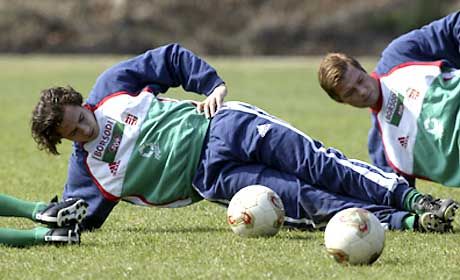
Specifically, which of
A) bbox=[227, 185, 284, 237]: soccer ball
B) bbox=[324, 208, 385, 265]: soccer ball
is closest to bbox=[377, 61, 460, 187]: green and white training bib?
bbox=[227, 185, 284, 237]: soccer ball

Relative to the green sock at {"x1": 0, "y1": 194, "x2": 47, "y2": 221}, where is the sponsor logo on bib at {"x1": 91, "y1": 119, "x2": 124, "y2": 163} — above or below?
above

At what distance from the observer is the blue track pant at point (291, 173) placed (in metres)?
7.33

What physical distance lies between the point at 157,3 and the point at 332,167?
3924cm

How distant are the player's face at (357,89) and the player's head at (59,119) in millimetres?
1847

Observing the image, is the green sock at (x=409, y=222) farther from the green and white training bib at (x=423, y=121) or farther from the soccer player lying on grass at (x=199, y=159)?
the green and white training bib at (x=423, y=121)

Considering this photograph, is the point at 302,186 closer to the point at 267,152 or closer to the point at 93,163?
the point at 267,152

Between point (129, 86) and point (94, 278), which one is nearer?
point (94, 278)

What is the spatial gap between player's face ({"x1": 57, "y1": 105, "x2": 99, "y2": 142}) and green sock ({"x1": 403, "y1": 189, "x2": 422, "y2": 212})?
86.1 inches

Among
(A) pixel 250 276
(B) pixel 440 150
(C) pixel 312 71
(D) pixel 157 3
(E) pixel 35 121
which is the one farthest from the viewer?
(D) pixel 157 3

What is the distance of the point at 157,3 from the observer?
45938 millimetres

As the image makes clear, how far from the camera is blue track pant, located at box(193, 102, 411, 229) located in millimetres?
7332

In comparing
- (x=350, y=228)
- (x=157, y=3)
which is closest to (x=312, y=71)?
(x=157, y=3)

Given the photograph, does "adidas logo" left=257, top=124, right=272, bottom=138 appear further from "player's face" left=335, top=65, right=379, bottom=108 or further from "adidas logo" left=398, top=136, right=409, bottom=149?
"adidas logo" left=398, top=136, right=409, bottom=149

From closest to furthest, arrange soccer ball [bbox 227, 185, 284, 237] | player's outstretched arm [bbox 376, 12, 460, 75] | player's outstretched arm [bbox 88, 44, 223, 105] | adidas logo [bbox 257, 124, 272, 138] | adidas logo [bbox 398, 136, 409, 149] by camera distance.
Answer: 1. soccer ball [bbox 227, 185, 284, 237]
2. adidas logo [bbox 257, 124, 272, 138]
3. player's outstretched arm [bbox 88, 44, 223, 105]
4. adidas logo [bbox 398, 136, 409, 149]
5. player's outstretched arm [bbox 376, 12, 460, 75]
